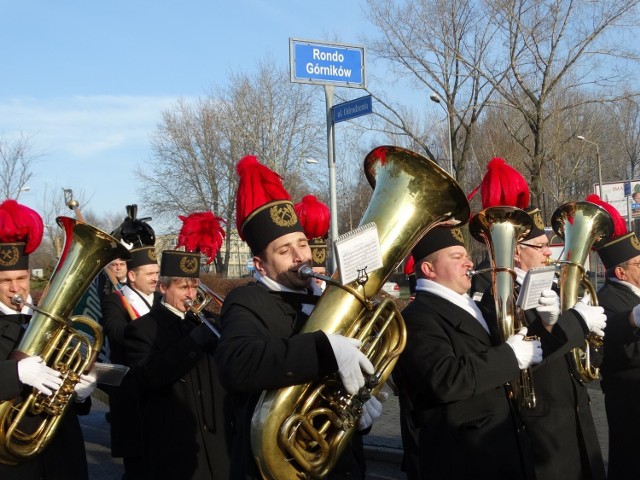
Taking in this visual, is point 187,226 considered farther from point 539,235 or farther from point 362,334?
point 362,334

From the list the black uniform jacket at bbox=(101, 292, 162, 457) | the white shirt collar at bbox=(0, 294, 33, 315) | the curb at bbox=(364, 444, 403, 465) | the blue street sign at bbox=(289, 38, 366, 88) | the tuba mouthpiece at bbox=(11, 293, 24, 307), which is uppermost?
the blue street sign at bbox=(289, 38, 366, 88)

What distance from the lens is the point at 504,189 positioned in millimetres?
4457

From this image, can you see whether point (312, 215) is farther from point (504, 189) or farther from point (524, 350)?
point (524, 350)

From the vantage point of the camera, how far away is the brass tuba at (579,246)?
4.76m

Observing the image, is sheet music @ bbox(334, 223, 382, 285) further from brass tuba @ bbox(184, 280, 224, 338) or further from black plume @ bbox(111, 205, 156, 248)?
black plume @ bbox(111, 205, 156, 248)

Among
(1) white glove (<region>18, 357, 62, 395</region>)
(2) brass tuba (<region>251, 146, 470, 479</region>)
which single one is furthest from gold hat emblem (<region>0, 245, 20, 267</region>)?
(2) brass tuba (<region>251, 146, 470, 479</region>)

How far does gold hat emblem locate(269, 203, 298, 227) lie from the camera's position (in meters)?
3.45

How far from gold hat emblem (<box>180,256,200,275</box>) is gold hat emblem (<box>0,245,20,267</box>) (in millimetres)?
1219

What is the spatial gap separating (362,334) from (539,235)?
97.5 inches

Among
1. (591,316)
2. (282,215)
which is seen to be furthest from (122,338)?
(591,316)

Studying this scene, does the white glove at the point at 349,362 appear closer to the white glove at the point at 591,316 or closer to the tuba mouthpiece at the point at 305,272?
the tuba mouthpiece at the point at 305,272

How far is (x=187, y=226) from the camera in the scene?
5.54 metres

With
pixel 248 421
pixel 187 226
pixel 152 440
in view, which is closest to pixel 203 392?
pixel 152 440

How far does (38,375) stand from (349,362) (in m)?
1.80
